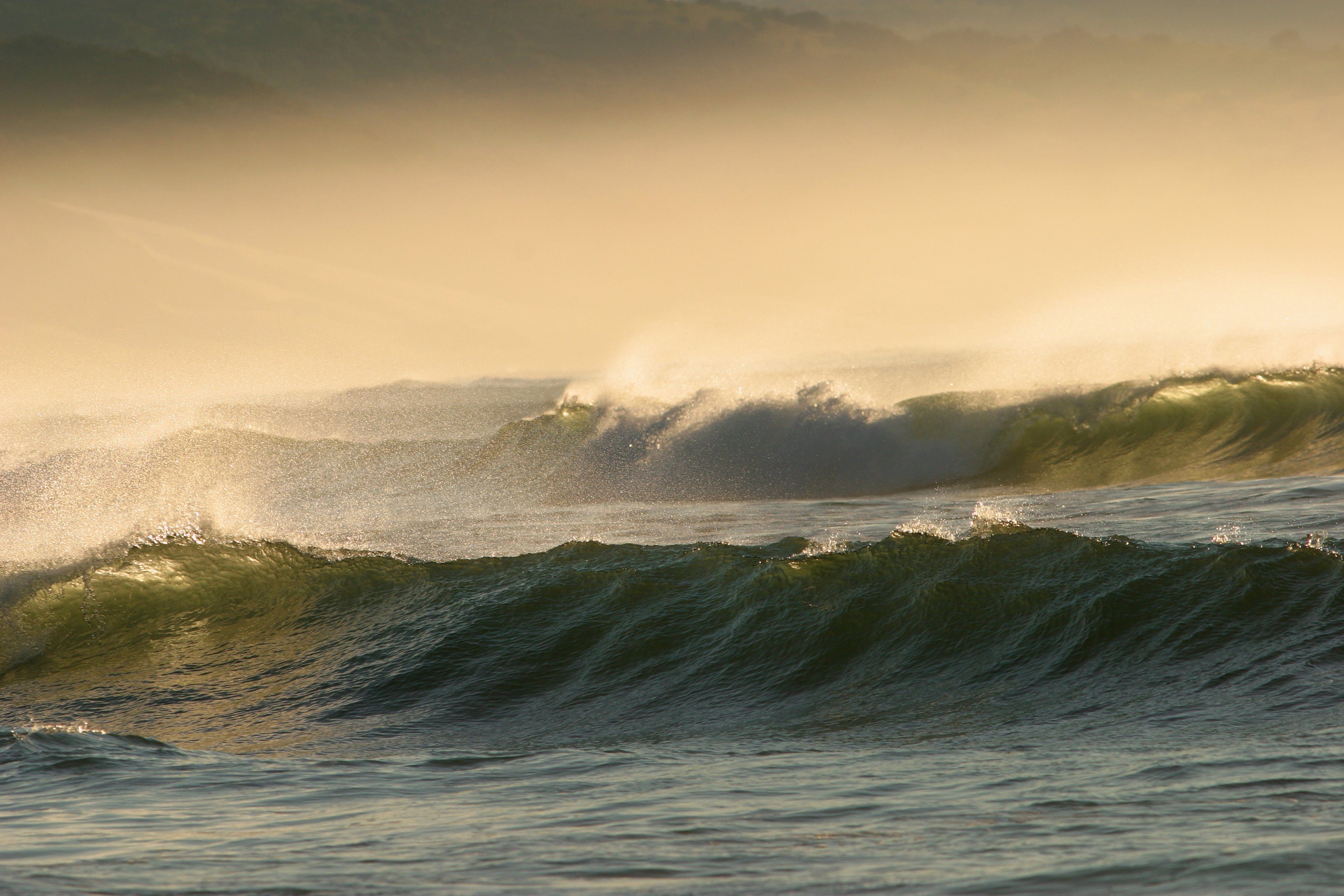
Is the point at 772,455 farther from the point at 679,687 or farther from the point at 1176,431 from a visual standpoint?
the point at 679,687

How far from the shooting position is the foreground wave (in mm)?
6145

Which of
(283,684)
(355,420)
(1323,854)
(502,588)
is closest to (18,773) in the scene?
(283,684)

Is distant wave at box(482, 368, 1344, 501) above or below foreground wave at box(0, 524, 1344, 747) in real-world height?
above

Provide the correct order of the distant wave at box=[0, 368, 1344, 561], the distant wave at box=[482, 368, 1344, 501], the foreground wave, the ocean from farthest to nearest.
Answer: the distant wave at box=[482, 368, 1344, 501] → the distant wave at box=[0, 368, 1344, 561] → the foreground wave → the ocean

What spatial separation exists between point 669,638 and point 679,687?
2.43 feet

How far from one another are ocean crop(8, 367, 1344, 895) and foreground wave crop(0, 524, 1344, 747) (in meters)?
0.03

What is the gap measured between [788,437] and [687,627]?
10391 mm

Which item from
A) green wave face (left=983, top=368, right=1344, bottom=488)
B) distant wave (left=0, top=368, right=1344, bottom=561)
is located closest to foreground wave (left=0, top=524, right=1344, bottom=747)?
distant wave (left=0, top=368, right=1344, bottom=561)

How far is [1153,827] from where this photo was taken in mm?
3572

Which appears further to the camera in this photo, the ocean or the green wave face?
the green wave face

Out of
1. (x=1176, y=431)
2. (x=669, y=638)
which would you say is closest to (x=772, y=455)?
(x=1176, y=431)

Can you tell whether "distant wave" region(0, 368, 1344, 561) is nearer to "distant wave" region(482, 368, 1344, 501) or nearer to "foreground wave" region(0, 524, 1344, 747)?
"distant wave" region(482, 368, 1344, 501)

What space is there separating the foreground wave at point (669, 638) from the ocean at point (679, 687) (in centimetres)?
3

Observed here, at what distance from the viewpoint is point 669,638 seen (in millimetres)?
7691
